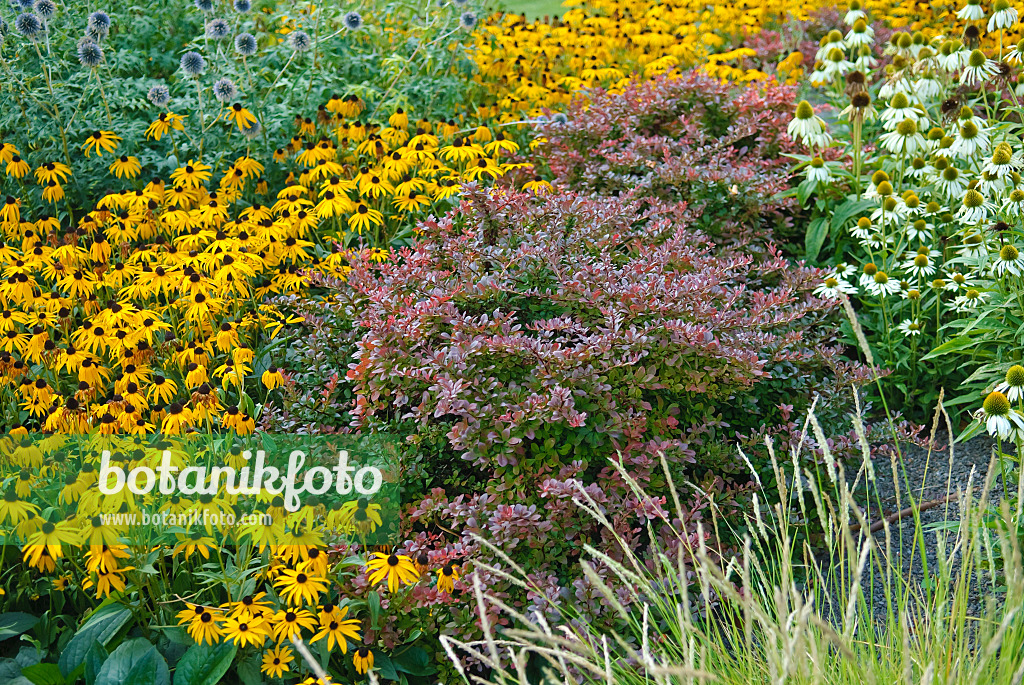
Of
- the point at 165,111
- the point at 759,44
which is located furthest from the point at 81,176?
the point at 759,44

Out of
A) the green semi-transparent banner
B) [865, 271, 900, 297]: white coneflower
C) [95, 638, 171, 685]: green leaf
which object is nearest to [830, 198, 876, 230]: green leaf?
[865, 271, 900, 297]: white coneflower

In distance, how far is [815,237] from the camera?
371 cm

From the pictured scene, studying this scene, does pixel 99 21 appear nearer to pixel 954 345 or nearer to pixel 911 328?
pixel 911 328

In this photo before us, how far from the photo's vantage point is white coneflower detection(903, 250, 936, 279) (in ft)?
10.3

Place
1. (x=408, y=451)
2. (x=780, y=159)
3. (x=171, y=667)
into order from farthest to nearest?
(x=780, y=159) < (x=408, y=451) < (x=171, y=667)

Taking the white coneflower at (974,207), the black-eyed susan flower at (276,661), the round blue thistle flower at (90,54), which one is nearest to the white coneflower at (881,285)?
the white coneflower at (974,207)

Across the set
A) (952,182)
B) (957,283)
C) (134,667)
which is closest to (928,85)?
(952,182)

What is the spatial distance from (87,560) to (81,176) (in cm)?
233

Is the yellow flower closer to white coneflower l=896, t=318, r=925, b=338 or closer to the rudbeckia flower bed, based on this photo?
the rudbeckia flower bed

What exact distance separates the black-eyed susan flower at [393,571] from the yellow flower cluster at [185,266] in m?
0.61

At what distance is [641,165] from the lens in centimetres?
381

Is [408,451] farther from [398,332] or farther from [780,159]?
[780,159]

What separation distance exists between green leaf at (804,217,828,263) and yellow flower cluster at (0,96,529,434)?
1.22m

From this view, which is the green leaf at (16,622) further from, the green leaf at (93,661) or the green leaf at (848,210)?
the green leaf at (848,210)
